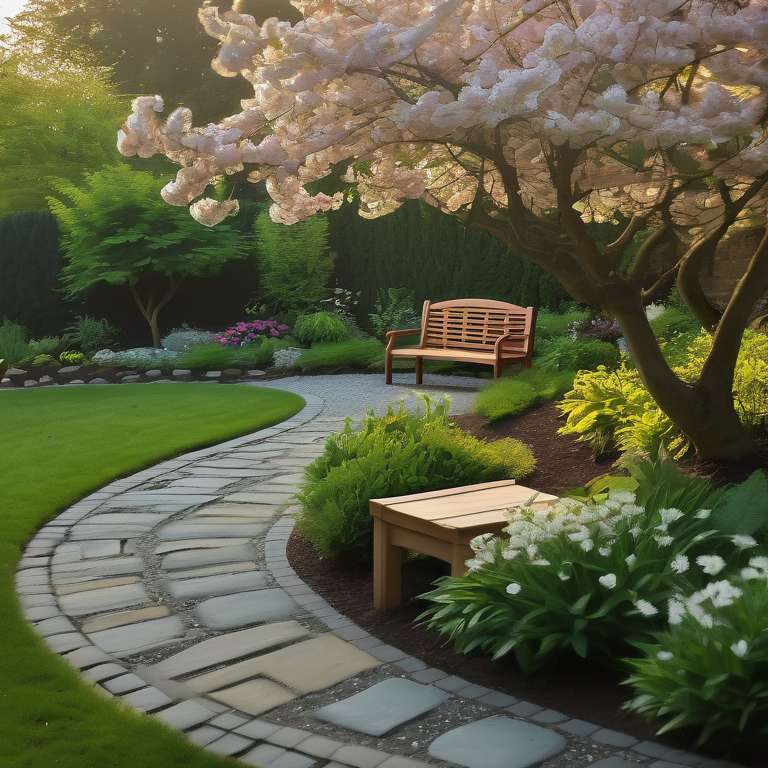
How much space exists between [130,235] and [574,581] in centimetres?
1312

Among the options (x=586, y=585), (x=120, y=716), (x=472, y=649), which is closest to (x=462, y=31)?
(x=586, y=585)

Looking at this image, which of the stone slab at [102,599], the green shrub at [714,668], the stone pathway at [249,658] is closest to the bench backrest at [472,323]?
the stone pathway at [249,658]

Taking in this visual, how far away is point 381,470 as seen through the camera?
4336 mm

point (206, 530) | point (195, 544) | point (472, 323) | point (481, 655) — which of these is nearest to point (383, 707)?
point (481, 655)

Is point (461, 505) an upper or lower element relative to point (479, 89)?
lower

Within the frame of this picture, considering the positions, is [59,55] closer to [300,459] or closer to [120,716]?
[300,459]

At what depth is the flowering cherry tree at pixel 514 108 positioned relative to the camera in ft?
9.36

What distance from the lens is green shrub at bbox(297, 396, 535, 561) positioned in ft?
13.3

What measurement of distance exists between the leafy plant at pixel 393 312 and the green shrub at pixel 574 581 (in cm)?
1133

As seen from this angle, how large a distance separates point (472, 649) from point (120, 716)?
1200mm

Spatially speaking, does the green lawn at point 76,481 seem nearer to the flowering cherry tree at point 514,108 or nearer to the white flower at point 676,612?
the white flower at point 676,612

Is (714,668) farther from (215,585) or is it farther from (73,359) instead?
(73,359)

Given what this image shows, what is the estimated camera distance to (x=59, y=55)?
23688 millimetres

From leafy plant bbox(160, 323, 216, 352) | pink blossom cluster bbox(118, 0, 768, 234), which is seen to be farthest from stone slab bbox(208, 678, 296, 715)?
leafy plant bbox(160, 323, 216, 352)
